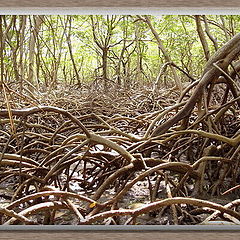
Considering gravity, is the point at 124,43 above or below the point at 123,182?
above

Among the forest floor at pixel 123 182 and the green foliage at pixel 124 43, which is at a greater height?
the green foliage at pixel 124 43

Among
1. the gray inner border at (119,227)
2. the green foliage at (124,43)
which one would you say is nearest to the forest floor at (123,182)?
the gray inner border at (119,227)

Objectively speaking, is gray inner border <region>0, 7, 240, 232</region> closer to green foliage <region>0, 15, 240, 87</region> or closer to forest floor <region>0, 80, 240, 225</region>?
forest floor <region>0, 80, 240, 225</region>

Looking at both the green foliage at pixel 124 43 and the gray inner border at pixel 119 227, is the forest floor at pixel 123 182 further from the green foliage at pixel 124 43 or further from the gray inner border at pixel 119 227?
the green foliage at pixel 124 43

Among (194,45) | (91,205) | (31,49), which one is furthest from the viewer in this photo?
(194,45)

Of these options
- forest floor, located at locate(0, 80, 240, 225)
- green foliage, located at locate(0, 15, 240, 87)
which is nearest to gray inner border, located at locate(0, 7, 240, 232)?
forest floor, located at locate(0, 80, 240, 225)

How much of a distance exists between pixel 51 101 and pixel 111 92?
0.54 metres

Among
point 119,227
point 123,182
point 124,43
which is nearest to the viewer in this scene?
point 119,227

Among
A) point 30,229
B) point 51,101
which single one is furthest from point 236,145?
point 51,101

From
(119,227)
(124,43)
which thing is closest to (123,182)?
(119,227)

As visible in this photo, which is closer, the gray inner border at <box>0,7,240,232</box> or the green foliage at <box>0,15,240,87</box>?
the gray inner border at <box>0,7,240,232</box>

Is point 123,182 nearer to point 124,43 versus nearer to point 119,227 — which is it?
point 119,227

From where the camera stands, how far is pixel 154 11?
0.89 m

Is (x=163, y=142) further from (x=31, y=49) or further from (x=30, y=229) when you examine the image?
(x=31, y=49)
